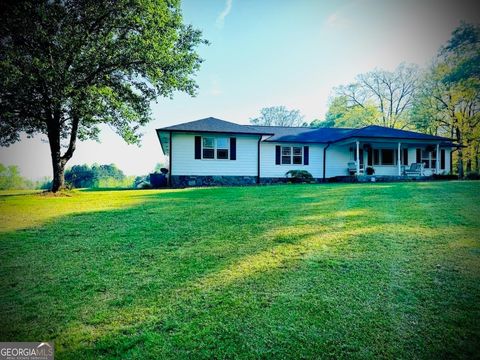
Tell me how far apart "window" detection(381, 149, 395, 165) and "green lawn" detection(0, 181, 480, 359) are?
53.6ft

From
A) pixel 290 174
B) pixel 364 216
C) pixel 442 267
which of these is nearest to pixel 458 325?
pixel 442 267

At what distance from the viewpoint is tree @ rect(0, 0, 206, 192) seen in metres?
8.94

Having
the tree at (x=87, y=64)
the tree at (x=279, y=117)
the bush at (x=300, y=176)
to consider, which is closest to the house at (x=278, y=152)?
the bush at (x=300, y=176)

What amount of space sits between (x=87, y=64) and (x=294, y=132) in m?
14.2

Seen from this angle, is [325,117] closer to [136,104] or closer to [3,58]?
[136,104]

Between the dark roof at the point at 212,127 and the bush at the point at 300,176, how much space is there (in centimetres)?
330

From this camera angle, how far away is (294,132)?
2000cm

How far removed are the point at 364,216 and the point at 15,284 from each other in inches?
218

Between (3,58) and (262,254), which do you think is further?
(3,58)

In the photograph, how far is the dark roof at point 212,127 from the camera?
50.7 feet

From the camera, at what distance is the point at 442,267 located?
9.43 feet

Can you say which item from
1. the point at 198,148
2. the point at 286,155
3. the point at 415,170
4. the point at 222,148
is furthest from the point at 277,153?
the point at 415,170

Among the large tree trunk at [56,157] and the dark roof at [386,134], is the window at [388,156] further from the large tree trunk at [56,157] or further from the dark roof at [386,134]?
the large tree trunk at [56,157]

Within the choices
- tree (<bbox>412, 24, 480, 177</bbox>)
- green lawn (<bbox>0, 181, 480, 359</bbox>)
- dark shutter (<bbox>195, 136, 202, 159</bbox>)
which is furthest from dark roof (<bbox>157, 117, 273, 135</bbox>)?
tree (<bbox>412, 24, 480, 177</bbox>)
